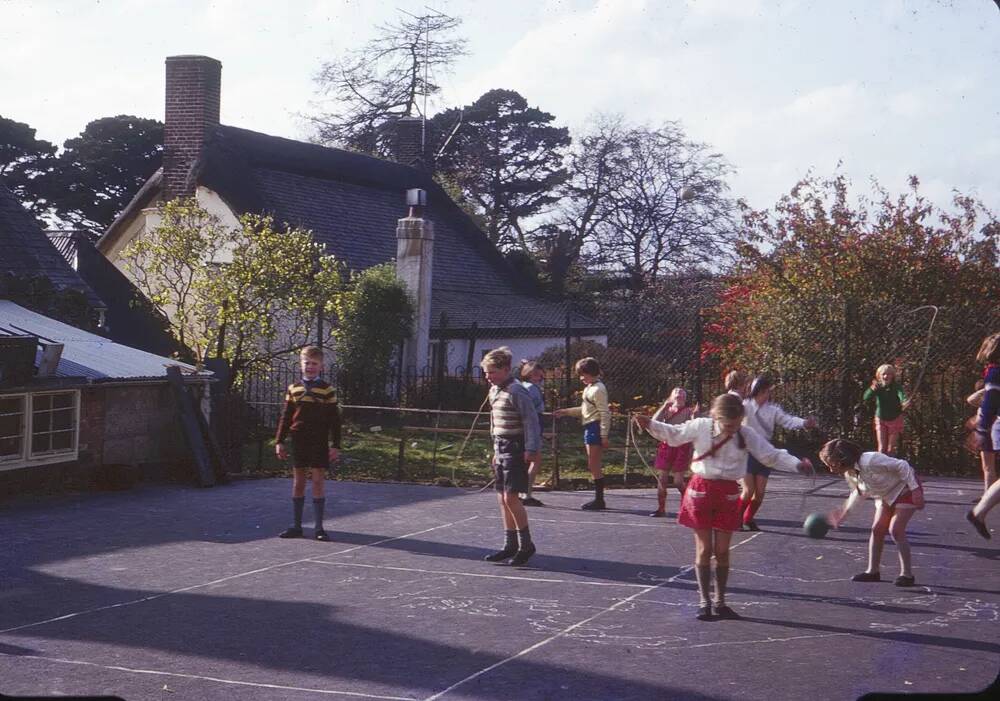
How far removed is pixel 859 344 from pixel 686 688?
13.4 meters

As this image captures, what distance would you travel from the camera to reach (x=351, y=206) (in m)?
28.2

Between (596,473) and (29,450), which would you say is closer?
(596,473)

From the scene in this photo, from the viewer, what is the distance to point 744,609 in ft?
26.7

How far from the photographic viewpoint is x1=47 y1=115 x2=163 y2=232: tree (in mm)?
24922

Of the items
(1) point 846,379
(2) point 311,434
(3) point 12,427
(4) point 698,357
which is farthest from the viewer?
(4) point 698,357

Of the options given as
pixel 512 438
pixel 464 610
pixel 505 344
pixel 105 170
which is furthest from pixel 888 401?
pixel 105 170

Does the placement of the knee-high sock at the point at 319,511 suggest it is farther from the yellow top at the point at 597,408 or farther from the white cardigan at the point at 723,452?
the white cardigan at the point at 723,452

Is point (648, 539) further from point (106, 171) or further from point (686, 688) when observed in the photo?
point (106, 171)

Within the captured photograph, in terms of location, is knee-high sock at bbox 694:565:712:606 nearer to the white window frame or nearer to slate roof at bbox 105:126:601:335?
the white window frame

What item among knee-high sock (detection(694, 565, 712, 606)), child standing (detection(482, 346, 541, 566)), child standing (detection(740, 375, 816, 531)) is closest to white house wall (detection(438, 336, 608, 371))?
child standing (detection(740, 375, 816, 531))

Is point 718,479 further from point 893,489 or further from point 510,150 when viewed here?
point 510,150

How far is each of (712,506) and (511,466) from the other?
2.34m

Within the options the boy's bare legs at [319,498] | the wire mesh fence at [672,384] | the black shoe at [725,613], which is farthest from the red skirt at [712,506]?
the wire mesh fence at [672,384]

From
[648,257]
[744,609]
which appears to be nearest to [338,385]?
[648,257]
